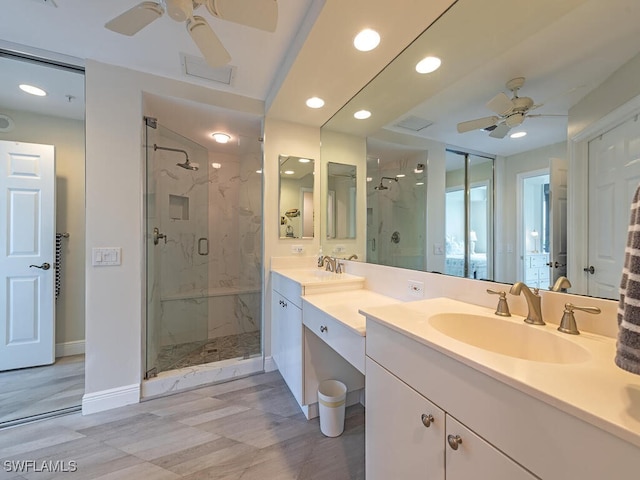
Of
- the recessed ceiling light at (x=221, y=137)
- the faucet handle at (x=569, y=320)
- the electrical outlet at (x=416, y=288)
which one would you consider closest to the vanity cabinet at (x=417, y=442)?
the faucet handle at (x=569, y=320)

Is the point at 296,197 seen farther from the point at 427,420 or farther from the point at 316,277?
the point at 427,420

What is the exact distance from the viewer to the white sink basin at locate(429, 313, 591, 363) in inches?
31.1

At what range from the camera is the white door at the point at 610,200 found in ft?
2.57

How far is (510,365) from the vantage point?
592 millimetres

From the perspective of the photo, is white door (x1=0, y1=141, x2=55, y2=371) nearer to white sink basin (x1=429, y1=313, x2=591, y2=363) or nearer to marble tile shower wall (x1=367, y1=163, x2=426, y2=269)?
marble tile shower wall (x1=367, y1=163, x2=426, y2=269)

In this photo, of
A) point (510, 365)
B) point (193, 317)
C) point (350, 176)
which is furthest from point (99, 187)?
point (510, 365)

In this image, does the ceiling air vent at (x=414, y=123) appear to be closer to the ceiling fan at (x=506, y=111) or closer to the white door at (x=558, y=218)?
the ceiling fan at (x=506, y=111)

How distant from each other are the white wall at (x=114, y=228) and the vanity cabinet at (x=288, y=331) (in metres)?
1.03

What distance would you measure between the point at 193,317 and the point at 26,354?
4.44 ft

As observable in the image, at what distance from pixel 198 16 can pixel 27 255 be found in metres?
2.66

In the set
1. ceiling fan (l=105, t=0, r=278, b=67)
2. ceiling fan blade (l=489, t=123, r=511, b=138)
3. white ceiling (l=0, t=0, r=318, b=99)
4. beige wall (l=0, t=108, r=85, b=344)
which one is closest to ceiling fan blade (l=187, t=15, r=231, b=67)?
ceiling fan (l=105, t=0, r=278, b=67)

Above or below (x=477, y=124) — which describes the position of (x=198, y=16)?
above

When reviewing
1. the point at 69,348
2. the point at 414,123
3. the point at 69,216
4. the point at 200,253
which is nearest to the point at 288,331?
the point at 414,123

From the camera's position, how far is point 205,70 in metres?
1.99
